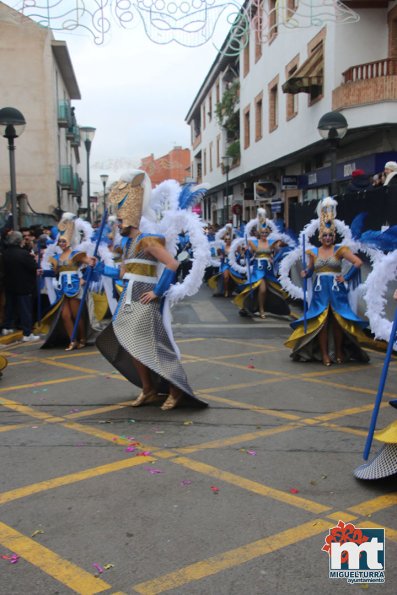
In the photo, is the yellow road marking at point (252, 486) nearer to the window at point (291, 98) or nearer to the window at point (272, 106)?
the window at point (291, 98)

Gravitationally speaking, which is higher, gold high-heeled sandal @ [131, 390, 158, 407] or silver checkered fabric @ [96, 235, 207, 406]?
silver checkered fabric @ [96, 235, 207, 406]

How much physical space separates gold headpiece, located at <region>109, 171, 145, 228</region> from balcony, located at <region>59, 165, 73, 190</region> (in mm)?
25398

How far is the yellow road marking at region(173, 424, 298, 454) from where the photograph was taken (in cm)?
457

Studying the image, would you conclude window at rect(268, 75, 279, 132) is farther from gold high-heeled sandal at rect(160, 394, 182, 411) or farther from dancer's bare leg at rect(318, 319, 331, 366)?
gold high-heeled sandal at rect(160, 394, 182, 411)

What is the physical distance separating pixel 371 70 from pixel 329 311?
380 inches

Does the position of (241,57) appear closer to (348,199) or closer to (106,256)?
(348,199)

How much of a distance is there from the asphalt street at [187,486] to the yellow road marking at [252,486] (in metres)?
0.01

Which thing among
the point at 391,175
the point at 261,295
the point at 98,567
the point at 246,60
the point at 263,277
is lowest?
the point at 98,567

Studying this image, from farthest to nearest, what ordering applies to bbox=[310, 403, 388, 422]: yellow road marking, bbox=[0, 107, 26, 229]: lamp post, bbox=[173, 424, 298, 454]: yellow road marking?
bbox=[0, 107, 26, 229]: lamp post → bbox=[310, 403, 388, 422]: yellow road marking → bbox=[173, 424, 298, 454]: yellow road marking

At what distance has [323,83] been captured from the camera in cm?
1723

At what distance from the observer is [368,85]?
14.8m

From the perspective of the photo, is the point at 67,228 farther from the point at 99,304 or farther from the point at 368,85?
the point at 368,85

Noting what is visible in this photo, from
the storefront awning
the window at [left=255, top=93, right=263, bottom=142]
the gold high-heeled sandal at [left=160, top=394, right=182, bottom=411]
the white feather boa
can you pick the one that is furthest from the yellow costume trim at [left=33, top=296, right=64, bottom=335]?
the window at [left=255, top=93, right=263, bottom=142]

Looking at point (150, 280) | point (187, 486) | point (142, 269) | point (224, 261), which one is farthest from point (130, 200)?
point (224, 261)
